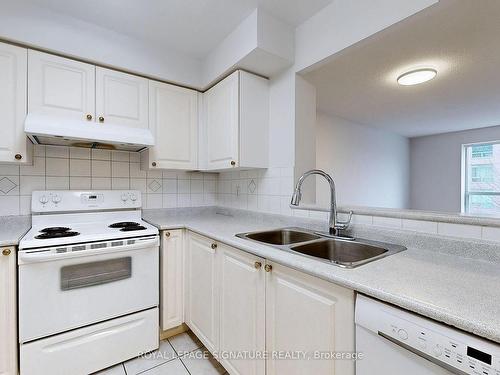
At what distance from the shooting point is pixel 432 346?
1.94 feet

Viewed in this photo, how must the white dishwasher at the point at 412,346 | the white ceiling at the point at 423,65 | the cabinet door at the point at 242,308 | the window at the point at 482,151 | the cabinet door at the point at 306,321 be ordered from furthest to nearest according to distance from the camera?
the window at the point at 482,151, the white ceiling at the point at 423,65, the cabinet door at the point at 242,308, the cabinet door at the point at 306,321, the white dishwasher at the point at 412,346

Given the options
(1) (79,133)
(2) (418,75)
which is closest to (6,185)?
(1) (79,133)

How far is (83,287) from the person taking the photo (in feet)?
4.70

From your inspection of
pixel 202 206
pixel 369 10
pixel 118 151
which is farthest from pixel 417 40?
pixel 118 151

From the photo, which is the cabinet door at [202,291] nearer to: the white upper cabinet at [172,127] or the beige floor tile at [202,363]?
the beige floor tile at [202,363]

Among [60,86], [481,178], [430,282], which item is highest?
[60,86]

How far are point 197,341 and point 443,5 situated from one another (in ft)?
8.09

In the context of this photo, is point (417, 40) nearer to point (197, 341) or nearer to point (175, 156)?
point (175, 156)

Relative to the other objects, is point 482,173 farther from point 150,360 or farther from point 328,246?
point 150,360

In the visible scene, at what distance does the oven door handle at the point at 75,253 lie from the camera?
1.26m

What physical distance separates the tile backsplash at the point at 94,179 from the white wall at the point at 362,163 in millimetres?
2136

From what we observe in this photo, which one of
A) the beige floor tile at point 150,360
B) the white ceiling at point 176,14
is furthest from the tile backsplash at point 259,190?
the beige floor tile at point 150,360

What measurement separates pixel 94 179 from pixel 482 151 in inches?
258

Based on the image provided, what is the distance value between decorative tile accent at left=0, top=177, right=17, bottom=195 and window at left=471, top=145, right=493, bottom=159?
7003 millimetres
